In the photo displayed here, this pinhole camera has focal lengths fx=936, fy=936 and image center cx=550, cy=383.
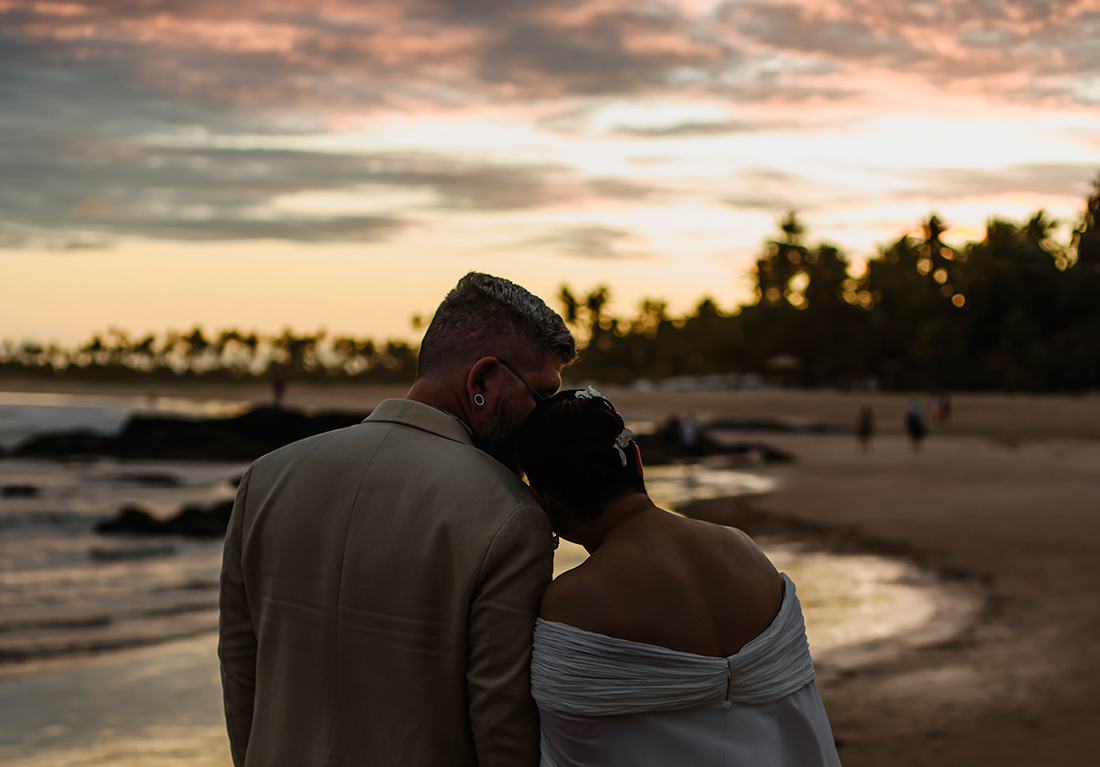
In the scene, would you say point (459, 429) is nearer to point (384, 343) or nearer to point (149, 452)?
point (149, 452)

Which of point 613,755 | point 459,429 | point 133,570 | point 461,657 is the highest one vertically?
point 459,429

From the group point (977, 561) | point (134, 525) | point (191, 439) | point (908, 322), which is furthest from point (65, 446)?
point (908, 322)

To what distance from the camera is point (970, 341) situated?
138 feet

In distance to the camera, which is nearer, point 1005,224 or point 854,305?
point 1005,224

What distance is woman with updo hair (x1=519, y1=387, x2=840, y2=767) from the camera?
163cm

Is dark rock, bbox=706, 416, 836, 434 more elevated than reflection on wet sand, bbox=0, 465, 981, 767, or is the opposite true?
reflection on wet sand, bbox=0, 465, 981, 767

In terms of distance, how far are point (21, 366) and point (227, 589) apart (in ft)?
508

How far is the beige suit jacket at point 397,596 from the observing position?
1559mm

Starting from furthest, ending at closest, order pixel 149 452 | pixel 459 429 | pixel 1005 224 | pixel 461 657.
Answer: pixel 1005 224, pixel 149 452, pixel 459 429, pixel 461 657

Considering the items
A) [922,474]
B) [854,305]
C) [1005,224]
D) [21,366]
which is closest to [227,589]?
[922,474]

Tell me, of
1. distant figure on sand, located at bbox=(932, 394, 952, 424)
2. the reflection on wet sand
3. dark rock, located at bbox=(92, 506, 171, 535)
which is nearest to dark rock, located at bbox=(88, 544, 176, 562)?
dark rock, located at bbox=(92, 506, 171, 535)

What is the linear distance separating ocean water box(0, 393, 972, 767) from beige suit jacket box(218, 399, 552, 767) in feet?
12.7

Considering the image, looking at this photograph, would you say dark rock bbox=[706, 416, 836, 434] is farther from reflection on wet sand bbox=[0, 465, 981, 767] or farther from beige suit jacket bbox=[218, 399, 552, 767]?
beige suit jacket bbox=[218, 399, 552, 767]

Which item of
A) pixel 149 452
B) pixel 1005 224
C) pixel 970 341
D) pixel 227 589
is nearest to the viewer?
pixel 227 589
